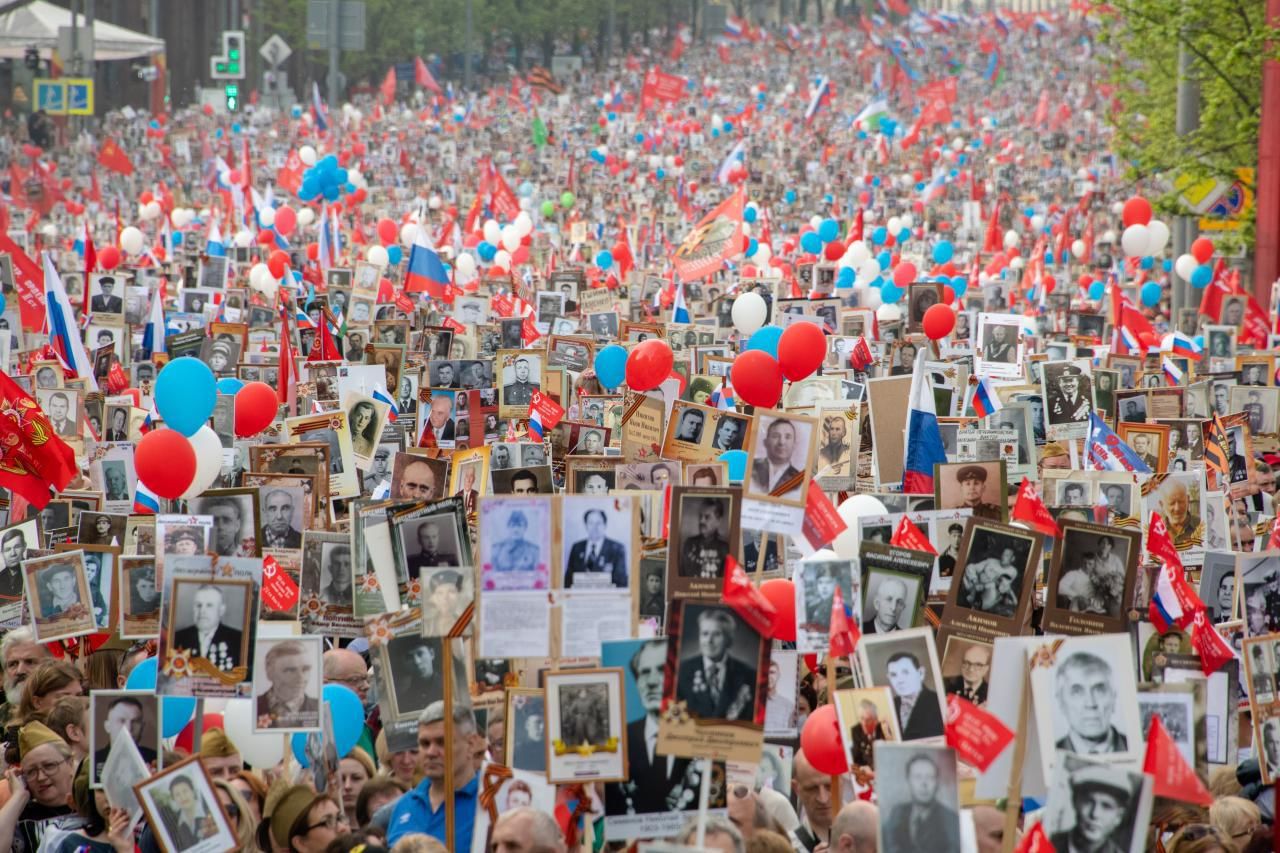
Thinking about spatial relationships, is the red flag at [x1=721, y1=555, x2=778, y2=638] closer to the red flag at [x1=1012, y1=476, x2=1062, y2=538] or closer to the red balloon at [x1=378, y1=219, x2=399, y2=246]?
the red flag at [x1=1012, y1=476, x2=1062, y2=538]

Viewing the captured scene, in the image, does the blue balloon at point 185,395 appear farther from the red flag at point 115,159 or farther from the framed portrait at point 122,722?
the red flag at point 115,159

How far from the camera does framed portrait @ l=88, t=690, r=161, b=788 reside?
19.9 ft

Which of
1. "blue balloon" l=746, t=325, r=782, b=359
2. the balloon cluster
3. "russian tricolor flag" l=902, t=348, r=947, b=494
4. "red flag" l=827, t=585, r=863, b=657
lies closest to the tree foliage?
"blue balloon" l=746, t=325, r=782, b=359

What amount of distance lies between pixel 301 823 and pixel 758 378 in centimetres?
480

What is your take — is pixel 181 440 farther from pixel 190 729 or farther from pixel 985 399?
pixel 985 399

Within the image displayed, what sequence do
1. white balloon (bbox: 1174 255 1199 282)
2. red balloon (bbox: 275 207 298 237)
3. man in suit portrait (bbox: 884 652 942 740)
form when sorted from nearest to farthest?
man in suit portrait (bbox: 884 652 942 740) → white balloon (bbox: 1174 255 1199 282) → red balloon (bbox: 275 207 298 237)

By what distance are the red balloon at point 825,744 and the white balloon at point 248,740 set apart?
1745mm

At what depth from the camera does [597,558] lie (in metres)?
5.96

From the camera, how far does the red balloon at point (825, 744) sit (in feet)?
19.1

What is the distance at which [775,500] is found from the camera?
7.23 m

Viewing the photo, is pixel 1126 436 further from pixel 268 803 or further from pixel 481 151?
pixel 481 151

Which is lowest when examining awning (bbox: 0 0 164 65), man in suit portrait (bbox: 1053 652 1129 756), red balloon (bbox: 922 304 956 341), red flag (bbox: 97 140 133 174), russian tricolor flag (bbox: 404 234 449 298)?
man in suit portrait (bbox: 1053 652 1129 756)

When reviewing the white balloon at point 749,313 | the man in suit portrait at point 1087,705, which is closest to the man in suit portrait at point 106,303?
the white balloon at point 749,313

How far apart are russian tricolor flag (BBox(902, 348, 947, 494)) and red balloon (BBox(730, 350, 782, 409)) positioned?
83 cm
